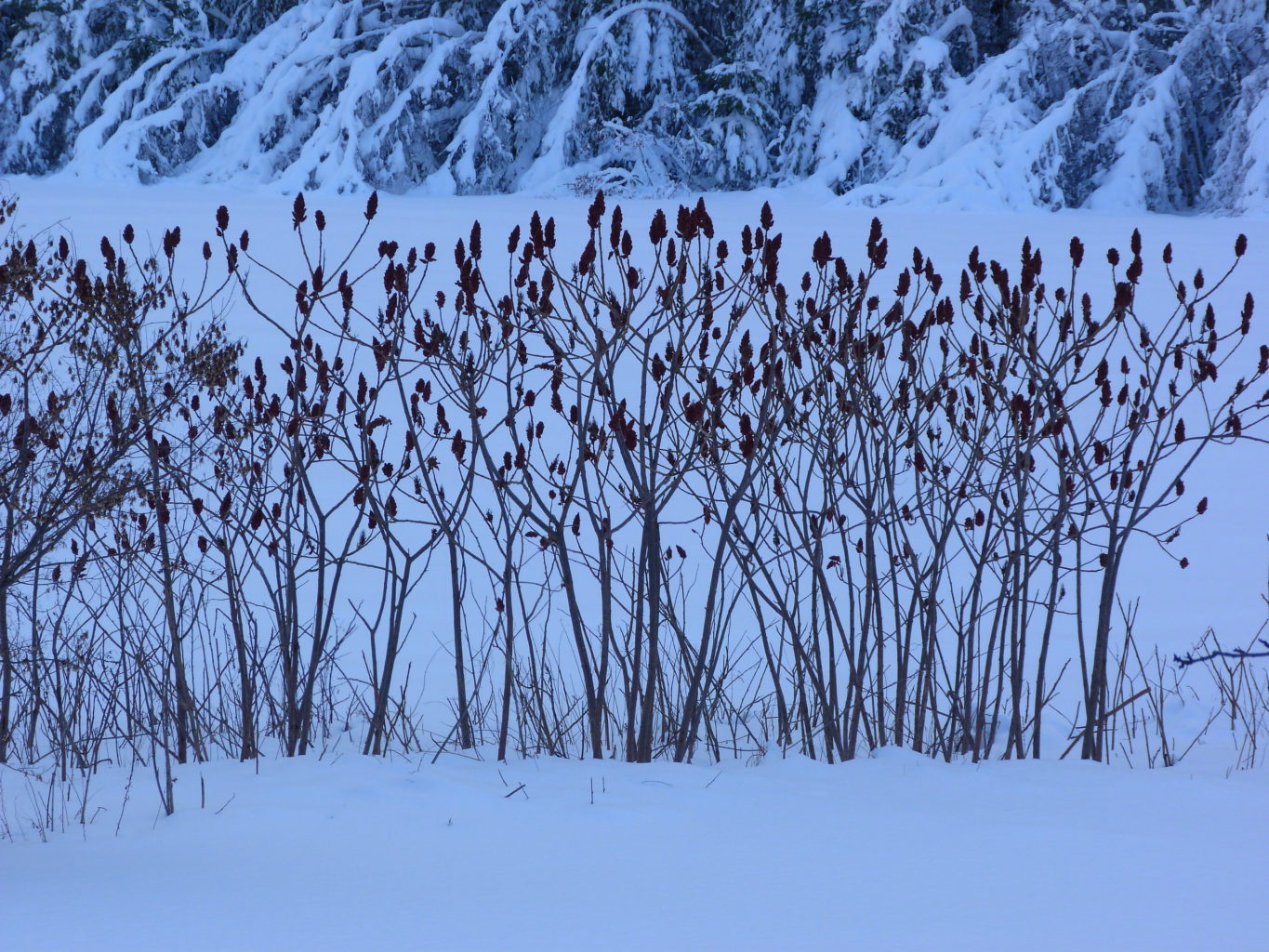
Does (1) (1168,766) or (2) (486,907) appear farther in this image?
(1) (1168,766)

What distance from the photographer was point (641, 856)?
9.60ft

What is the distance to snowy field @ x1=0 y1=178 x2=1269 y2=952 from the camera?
2434 mm

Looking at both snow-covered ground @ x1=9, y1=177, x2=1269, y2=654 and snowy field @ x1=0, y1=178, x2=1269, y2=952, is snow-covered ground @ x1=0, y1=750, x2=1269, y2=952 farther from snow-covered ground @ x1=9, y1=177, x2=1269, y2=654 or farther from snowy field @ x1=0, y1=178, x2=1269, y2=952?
snow-covered ground @ x1=9, y1=177, x2=1269, y2=654

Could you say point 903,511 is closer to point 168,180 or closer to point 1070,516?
point 1070,516

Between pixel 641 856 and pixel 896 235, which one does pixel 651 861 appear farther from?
pixel 896 235

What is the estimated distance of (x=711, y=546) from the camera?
7969 millimetres

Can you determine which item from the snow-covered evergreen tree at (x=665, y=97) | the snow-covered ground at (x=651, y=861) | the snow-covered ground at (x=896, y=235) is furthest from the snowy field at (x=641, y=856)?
the snow-covered evergreen tree at (x=665, y=97)

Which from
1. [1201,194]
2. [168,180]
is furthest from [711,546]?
[168,180]

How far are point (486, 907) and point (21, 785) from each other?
7.35 feet

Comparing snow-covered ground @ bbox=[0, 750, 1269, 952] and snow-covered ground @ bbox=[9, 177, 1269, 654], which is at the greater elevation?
snow-covered ground @ bbox=[9, 177, 1269, 654]

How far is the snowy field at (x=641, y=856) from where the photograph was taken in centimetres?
243

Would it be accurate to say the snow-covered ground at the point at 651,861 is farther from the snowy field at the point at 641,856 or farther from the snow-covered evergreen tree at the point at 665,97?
the snow-covered evergreen tree at the point at 665,97

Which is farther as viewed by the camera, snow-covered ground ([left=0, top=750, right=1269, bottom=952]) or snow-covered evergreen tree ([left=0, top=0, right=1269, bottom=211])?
snow-covered evergreen tree ([left=0, top=0, right=1269, bottom=211])

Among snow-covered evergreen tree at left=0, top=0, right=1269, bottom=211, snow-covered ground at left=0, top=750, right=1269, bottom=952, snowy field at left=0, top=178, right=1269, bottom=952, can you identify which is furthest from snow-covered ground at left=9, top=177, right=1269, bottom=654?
snow-covered ground at left=0, top=750, right=1269, bottom=952
